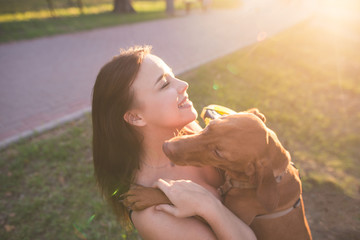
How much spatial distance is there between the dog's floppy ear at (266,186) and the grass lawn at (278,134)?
70.9 inches

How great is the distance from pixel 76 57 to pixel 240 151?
8.57m

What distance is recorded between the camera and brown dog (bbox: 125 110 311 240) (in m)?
1.77

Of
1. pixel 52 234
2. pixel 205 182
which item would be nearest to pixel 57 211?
pixel 52 234

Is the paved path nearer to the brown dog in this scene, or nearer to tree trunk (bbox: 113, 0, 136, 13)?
tree trunk (bbox: 113, 0, 136, 13)

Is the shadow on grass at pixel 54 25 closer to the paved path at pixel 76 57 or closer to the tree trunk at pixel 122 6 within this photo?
the paved path at pixel 76 57

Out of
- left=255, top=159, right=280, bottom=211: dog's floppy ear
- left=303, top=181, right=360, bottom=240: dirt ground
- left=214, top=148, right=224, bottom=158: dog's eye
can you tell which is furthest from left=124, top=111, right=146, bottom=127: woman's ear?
left=303, top=181, right=360, bottom=240: dirt ground

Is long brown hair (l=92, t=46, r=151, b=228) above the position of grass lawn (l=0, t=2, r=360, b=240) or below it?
above

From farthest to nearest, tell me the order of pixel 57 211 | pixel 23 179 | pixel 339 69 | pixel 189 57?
pixel 189 57, pixel 339 69, pixel 23 179, pixel 57 211

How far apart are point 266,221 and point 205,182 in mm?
567

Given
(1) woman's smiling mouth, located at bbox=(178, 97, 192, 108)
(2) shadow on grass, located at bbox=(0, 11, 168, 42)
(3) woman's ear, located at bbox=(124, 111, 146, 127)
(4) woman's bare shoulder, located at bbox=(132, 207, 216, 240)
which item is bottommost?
(2) shadow on grass, located at bbox=(0, 11, 168, 42)

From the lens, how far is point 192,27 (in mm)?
13602

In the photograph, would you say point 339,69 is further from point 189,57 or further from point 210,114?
point 210,114

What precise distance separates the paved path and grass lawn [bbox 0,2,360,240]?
801 mm

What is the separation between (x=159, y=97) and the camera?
1938mm
